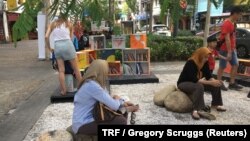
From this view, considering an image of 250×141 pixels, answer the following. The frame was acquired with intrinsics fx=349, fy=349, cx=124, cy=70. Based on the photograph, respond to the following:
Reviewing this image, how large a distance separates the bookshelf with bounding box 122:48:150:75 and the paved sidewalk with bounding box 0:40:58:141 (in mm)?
1962

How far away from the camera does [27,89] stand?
8.88 m

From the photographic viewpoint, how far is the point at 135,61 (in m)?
9.34

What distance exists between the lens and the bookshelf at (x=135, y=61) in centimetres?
934

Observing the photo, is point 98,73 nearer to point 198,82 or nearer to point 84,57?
point 198,82

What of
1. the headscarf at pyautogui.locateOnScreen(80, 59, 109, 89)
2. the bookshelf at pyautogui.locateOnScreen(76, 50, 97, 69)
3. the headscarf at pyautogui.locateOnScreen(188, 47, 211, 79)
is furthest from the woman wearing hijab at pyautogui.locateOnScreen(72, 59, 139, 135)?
the bookshelf at pyautogui.locateOnScreen(76, 50, 97, 69)

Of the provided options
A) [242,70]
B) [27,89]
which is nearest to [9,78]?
[27,89]

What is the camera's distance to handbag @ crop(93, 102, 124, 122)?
3656 mm

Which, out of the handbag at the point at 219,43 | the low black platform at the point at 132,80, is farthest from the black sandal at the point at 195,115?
the low black platform at the point at 132,80

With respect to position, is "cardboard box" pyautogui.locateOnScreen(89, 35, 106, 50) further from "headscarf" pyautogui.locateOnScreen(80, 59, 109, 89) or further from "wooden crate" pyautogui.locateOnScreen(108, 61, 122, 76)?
"headscarf" pyautogui.locateOnScreen(80, 59, 109, 89)

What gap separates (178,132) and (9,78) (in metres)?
9.41

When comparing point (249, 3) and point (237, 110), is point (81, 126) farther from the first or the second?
point (237, 110)

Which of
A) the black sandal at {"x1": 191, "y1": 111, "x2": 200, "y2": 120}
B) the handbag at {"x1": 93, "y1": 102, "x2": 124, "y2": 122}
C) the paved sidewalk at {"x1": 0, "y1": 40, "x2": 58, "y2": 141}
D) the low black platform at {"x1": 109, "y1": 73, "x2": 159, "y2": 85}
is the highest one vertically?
the handbag at {"x1": 93, "y1": 102, "x2": 124, "y2": 122}

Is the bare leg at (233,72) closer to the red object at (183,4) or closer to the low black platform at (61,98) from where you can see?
the low black platform at (61,98)

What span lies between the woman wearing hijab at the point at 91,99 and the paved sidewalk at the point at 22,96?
0.76m
